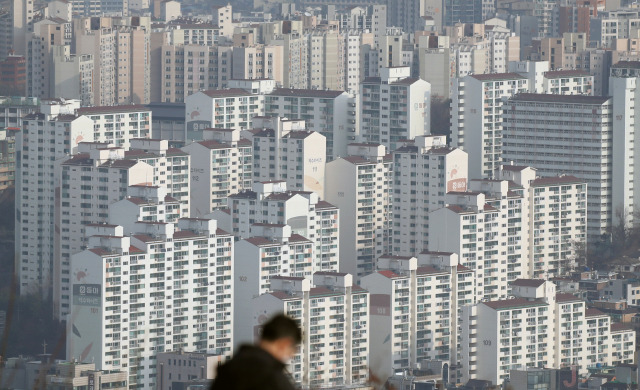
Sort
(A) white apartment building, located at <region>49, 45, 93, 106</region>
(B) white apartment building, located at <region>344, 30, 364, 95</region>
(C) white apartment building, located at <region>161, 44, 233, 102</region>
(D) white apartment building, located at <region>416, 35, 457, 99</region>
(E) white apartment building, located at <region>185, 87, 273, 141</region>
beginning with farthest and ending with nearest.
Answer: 1. (B) white apartment building, located at <region>344, 30, 364, 95</region>
2. (C) white apartment building, located at <region>161, 44, 233, 102</region>
3. (A) white apartment building, located at <region>49, 45, 93, 106</region>
4. (D) white apartment building, located at <region>416, 35, 457, 99</region>
5. (E) white apartment building, located at <region>185, 87, 273, 141</region>

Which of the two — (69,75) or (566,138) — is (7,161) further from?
(566,138)

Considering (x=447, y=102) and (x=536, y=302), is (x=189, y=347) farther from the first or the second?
(x=447, y=102)

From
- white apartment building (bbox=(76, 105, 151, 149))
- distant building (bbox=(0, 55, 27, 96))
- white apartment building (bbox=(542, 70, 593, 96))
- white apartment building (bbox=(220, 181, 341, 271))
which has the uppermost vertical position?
distant building (bbox=(0, 55, 27, 96))

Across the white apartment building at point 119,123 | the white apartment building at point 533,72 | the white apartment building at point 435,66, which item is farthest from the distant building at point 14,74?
the white apartment building at point 533,72

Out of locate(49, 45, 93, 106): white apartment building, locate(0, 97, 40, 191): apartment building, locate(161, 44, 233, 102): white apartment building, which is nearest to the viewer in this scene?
locate(0, 97, 40, 191): apartment building

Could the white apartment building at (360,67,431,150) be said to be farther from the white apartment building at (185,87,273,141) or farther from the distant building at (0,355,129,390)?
the distant building at (0,355,129,390)

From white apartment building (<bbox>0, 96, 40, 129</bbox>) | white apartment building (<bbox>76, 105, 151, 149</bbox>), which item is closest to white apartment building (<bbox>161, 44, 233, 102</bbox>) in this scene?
white apartment building (<bbox>0, 96, 40, 129</bbox>)
